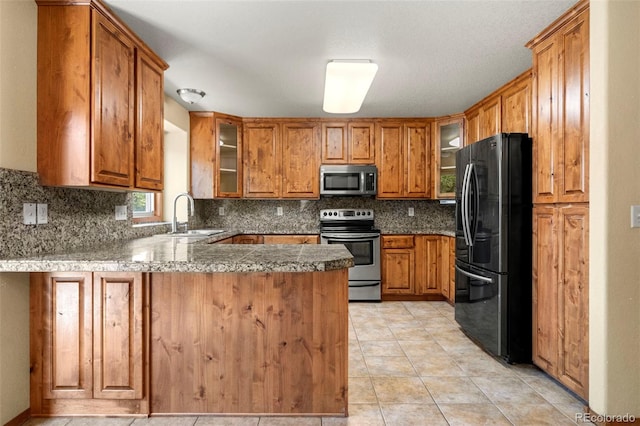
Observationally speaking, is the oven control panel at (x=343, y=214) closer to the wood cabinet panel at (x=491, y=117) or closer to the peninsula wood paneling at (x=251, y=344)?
the wood cabinet panel at (x=491, y=117)

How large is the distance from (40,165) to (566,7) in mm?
3148

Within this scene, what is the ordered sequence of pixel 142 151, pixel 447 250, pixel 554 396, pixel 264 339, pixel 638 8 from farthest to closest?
pixel 447 250 < pixel 142 151 < pixel 554 396 < pixel 264 339 < pixel 638 8

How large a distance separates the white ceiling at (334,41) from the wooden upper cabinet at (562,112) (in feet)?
0.48

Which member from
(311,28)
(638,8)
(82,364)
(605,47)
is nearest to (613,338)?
(605,47)

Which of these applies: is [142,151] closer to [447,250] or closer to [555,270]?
[555,270]

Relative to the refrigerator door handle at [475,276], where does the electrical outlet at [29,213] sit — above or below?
above

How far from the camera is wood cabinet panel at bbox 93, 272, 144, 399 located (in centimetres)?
192

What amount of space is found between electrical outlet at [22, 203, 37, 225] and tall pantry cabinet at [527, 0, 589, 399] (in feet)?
10.1

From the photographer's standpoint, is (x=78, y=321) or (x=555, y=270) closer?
(x=78, y=321)

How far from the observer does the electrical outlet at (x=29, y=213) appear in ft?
6.32

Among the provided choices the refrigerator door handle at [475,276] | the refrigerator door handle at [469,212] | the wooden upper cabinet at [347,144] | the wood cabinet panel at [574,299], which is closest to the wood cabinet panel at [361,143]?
the wooden upper cabinet at [347,144]

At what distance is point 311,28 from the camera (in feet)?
7.71

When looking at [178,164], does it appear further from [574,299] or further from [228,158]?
[574,299]

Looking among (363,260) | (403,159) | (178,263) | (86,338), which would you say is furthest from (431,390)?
(403,159)
